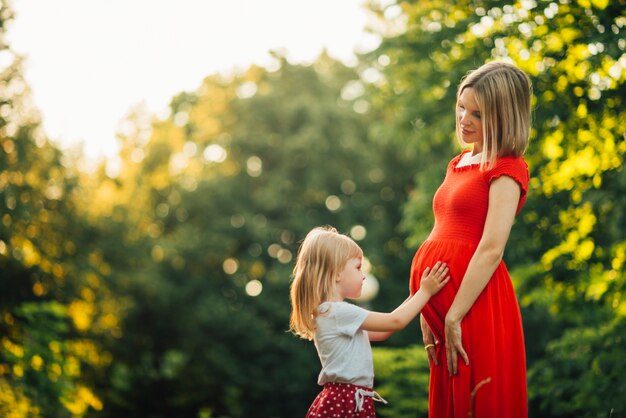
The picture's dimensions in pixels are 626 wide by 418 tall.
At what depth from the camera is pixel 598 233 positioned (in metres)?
8.88

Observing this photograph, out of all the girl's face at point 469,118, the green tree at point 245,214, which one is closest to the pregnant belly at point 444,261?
the girl's face at point 469,118

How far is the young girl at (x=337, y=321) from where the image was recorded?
132 inches

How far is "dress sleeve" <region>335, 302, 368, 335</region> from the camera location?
3344 millimetres

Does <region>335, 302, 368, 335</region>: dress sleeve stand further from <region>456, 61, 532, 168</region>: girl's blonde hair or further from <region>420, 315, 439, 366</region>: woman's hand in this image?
<region>456, 61, 532, 168</region>: girl's blonde hair

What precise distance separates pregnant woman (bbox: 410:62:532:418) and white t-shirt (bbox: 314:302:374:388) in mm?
369

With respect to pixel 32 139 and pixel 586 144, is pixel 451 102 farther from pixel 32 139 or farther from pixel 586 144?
pixel 32 139

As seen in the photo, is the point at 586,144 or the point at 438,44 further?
the point at 438,44

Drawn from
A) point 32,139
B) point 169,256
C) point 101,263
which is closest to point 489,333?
point 32,139

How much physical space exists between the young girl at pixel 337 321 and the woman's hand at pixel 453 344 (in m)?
0.23

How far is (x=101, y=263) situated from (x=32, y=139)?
460 cm

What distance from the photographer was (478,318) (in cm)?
307

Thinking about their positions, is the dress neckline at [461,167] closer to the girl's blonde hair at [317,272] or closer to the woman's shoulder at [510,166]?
the woman's shoulder at [510,166]

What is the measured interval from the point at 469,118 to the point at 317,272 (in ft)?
3.04

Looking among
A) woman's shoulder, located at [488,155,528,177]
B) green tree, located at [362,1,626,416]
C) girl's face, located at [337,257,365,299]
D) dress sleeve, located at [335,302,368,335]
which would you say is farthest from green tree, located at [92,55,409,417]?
woman's shoulder, located at [488,155,528,177]
